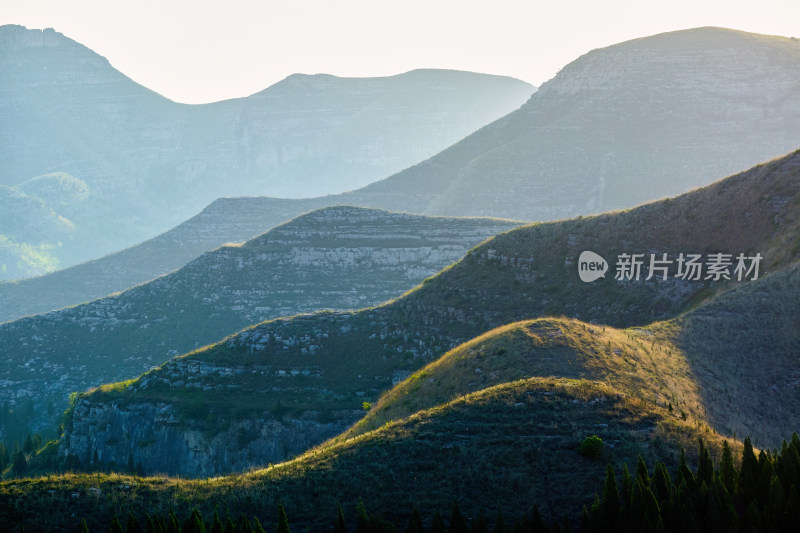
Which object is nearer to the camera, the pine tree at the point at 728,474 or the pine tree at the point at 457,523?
the pine tree at the point at 457,523

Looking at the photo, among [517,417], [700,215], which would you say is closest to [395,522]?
[517,417]

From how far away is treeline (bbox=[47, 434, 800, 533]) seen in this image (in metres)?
25.2

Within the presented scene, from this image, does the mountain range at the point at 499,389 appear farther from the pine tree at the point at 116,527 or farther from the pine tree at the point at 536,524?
the pine tree at the point at 116,527

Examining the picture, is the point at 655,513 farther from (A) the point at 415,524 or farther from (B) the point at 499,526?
(A) the point at 415,524

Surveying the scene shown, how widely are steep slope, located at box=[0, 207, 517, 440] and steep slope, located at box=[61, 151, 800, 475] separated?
3608cm

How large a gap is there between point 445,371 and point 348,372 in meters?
19.1

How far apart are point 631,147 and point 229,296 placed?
338ft

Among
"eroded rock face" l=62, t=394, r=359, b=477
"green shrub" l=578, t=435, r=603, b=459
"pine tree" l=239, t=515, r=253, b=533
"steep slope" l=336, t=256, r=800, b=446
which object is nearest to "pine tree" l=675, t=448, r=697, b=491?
"green shrub" l=578, t=435, r=603, b=459

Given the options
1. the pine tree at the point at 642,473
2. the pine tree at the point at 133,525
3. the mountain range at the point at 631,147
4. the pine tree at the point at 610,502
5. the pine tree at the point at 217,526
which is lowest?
the pine tree at the point at 133,525

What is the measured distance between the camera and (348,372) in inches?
2435

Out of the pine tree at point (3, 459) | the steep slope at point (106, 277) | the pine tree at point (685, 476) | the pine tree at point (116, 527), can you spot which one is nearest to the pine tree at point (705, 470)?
the pine tree at point (685, 476)

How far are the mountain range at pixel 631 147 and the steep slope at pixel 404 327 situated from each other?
104 metres

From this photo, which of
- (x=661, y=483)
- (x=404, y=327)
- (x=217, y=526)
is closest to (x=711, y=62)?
(x=404, y=327)

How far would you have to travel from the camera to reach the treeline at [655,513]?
25250mm
